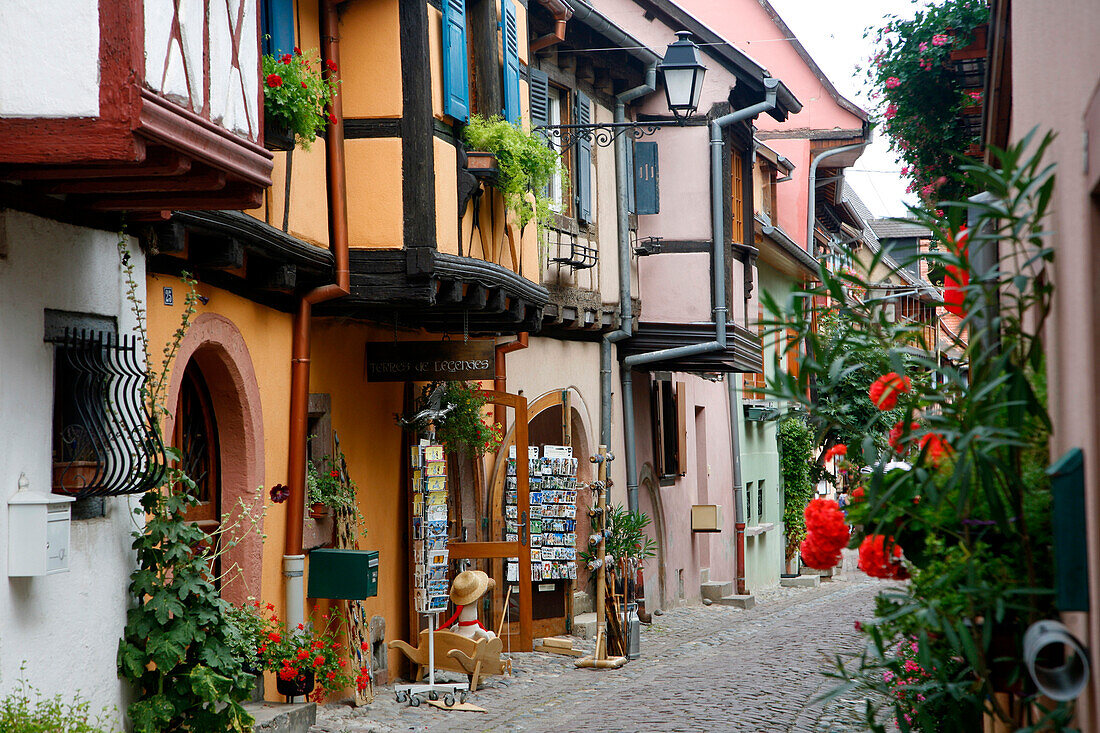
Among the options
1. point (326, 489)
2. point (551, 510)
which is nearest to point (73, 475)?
point (326, 489)

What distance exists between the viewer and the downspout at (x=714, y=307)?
16188mm

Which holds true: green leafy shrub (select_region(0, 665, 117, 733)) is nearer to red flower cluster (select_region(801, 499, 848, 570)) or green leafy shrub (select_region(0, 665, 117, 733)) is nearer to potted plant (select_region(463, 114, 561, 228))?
red flower cluster (select_region(801, 499, 848, 570))

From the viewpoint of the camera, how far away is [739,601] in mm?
18891

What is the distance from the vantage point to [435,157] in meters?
9.34

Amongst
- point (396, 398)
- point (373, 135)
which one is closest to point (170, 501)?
Result: point (373, 135)

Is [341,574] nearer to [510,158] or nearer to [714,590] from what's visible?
[510,158]

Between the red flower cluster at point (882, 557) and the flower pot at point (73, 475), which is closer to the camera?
the red flower cluster at point (882, 557)

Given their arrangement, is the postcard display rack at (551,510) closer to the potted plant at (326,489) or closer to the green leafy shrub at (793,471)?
the potted plant at (326,489)

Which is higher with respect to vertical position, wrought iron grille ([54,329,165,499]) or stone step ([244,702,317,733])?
wrought iron grille ([54,329,165,499])

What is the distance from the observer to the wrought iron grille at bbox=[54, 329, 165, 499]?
5910 mm

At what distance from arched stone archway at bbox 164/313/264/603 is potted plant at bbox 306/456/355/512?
37.5 inches

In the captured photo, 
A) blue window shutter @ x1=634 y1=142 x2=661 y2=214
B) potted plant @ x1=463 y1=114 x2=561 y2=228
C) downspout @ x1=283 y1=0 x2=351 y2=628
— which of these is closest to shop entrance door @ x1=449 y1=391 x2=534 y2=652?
potted plant @ x1=463 y1=114 x2=561 y2=228

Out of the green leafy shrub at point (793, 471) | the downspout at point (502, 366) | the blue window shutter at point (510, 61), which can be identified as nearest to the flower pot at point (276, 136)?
the blue window shutter at point (510, 61)

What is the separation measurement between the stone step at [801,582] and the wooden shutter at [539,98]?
1307 centimetres
